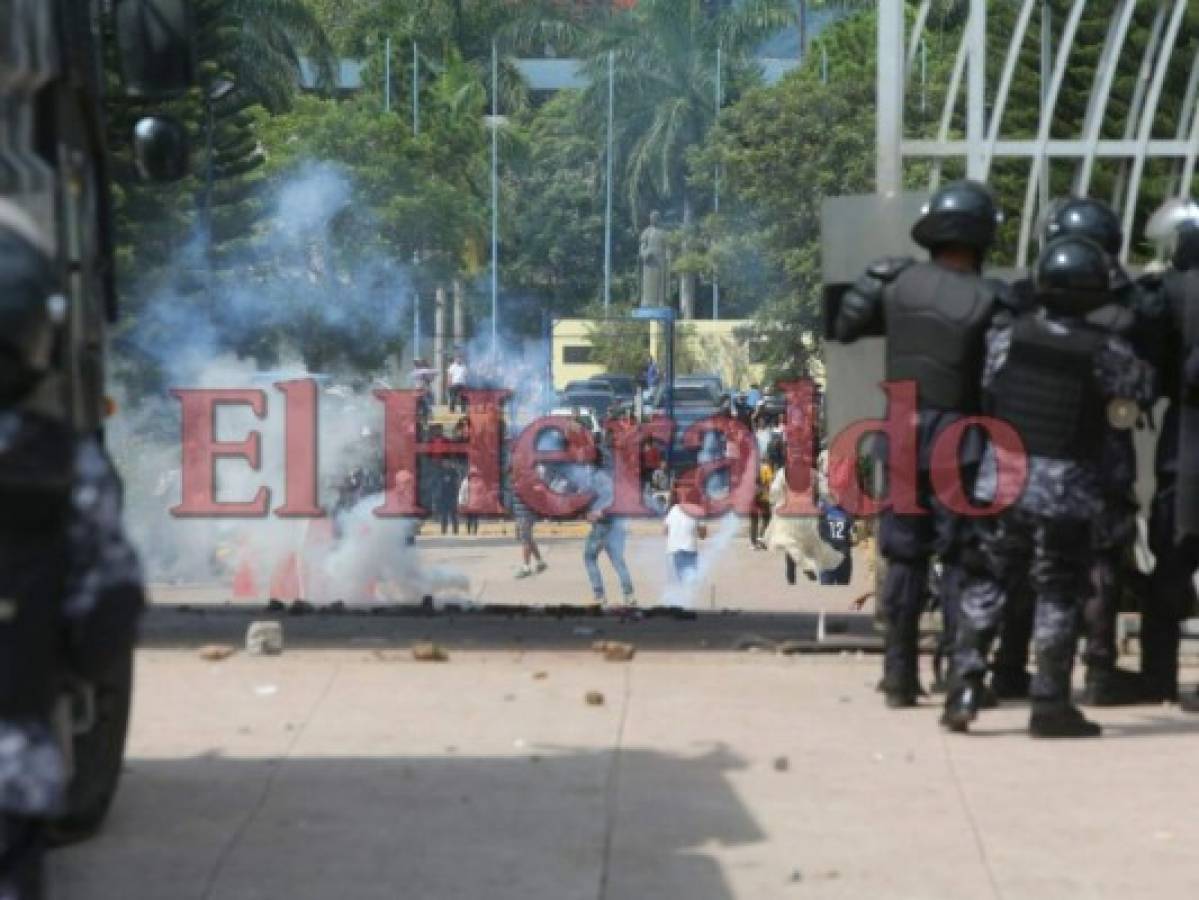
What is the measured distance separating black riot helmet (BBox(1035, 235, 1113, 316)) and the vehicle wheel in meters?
3.19

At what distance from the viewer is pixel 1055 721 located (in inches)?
373

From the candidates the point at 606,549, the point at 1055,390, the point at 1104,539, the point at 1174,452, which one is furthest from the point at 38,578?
the point at 606,549

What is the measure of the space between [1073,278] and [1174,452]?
1148 mm

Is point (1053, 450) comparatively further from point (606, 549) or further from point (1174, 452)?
point (606, 549)

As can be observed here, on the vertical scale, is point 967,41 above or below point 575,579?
above

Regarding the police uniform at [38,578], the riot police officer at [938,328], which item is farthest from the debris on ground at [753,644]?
the police uniform at [38,578]

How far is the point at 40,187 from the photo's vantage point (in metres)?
6.28

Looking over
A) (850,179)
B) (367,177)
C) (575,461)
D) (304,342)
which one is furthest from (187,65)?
(367,177)

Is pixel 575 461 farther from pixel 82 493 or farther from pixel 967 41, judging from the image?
pixel 82 493

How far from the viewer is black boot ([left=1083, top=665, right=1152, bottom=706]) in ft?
34.1

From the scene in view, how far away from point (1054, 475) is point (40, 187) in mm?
4017

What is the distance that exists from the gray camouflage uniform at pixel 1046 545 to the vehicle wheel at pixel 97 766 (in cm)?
296

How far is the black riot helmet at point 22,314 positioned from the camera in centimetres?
457

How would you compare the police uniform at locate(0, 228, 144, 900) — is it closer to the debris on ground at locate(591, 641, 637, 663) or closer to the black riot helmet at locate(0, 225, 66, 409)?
the black riot helmet at locate(0, 225, 66, 409)
